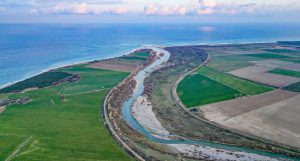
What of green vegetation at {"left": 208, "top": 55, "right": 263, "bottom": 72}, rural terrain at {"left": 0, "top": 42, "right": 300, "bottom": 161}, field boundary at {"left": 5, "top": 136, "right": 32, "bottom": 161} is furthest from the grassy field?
green vegetation at {"left": 208, "top": 55, "right": 263, "bottom": 72}

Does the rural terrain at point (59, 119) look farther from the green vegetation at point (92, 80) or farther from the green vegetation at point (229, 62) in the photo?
the green vegetation at point (229, 62)

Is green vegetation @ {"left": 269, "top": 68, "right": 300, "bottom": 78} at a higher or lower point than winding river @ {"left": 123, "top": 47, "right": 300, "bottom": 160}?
higher

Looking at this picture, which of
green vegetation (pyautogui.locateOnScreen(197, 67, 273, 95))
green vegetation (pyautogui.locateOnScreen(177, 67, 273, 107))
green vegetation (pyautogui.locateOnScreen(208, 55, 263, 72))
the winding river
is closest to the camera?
the winding river

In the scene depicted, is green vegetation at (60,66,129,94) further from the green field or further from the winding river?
the green field

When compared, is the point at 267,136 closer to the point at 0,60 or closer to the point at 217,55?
the point at 217,55

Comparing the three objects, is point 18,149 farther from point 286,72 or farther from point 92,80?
point 286,72

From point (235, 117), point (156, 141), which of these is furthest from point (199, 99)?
point (156, 141)

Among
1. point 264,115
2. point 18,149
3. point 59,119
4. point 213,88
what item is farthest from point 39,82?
point 264,115
